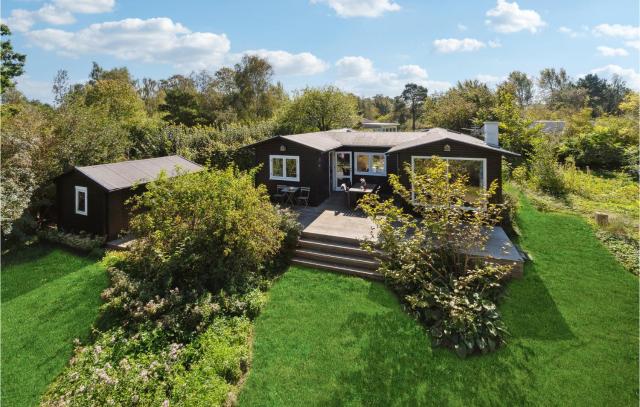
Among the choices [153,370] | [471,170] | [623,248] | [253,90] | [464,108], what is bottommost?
[153,370]

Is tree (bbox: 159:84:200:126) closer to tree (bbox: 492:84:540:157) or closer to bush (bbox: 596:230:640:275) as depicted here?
tree (bbox: 492:84:540:157)

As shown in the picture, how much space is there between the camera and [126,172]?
1304 centimetres

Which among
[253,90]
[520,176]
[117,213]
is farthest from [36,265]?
[253,90]

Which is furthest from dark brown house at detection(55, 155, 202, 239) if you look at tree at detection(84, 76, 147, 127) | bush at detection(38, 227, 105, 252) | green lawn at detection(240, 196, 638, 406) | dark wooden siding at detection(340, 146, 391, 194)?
tree at detection(84, 76, 147, 127)

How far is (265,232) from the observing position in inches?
393

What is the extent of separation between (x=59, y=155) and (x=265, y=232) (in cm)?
1066

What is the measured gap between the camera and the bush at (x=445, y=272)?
7.69m

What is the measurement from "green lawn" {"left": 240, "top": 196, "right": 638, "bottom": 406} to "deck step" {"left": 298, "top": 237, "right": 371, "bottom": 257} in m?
1.13

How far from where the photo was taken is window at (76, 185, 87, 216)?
12.5 metres

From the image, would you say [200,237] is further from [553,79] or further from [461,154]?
[553,79]

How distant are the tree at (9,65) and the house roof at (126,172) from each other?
15292 millimetres

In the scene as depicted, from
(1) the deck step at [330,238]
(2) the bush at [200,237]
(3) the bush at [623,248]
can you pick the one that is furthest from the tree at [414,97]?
(2) the bush at [200,237]

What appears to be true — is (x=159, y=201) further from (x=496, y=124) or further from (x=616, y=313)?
(x=496, y=124)

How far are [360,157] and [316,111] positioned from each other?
57.5 feet
